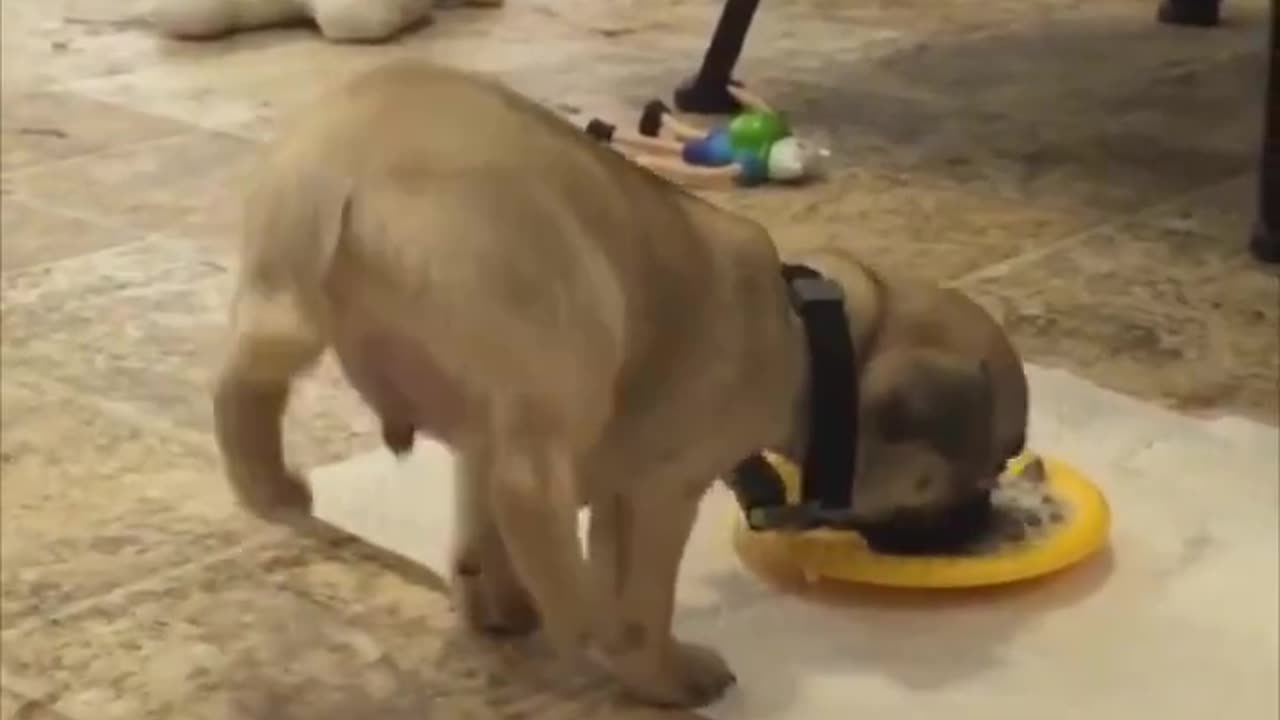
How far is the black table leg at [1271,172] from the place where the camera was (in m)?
2.11

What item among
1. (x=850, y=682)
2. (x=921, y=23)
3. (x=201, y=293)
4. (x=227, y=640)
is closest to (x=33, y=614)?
(x=227, y=640)

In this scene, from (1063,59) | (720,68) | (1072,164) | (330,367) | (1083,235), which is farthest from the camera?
(1063,59)

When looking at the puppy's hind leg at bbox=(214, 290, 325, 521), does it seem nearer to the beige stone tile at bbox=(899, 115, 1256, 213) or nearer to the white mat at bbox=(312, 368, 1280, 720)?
the white mat at bbox=(312, 368, 1280, 720)

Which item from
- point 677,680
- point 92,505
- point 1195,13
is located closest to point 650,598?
point 677,680

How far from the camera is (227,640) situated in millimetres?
1387

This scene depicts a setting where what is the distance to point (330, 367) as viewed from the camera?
1.91m

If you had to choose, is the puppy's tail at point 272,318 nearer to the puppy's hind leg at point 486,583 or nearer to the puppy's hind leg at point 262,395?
the puppy's hind leg at point 262,395

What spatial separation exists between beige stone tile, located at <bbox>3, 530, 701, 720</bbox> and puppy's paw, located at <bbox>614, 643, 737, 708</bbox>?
2 cm

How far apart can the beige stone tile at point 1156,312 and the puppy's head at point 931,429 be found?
19.5 inches

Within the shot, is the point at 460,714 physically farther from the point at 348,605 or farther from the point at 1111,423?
the point at 1111,423

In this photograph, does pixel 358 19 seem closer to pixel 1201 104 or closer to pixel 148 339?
pixel 1201 104

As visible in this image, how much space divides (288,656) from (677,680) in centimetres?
27

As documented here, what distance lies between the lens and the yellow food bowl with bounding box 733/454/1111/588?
1.40m

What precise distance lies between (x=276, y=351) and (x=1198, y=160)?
1.68 m
